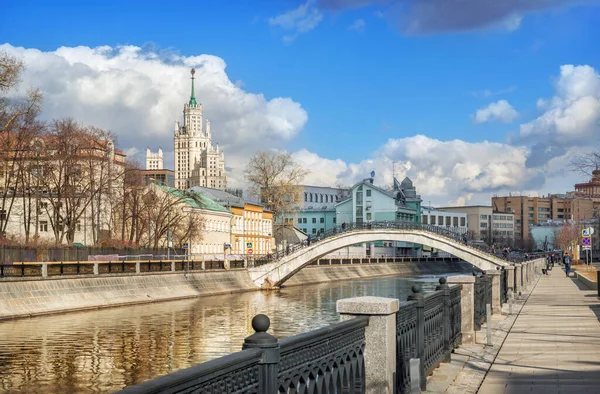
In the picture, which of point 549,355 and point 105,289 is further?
point 105,289

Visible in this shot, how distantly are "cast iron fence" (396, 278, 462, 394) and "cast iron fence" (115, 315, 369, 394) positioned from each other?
148 cm

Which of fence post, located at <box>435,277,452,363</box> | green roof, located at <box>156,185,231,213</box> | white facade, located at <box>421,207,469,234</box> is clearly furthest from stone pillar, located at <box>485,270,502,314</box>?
white facade, located at <box>421,207,469,234</box>

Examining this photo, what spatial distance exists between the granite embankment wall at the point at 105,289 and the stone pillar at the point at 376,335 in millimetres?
28304

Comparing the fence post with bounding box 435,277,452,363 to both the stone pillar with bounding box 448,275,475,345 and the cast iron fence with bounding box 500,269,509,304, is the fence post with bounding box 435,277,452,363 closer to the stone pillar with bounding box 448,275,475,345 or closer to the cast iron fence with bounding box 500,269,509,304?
the stone pillar with bounding box 448,275,475,345

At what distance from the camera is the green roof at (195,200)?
3130 inches

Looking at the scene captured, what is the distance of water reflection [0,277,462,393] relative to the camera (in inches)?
809

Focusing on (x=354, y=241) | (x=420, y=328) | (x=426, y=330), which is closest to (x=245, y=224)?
(x=354, y=241)

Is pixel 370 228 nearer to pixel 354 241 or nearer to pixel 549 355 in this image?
pixel 354 241

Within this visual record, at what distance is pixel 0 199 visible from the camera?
68.9 meters

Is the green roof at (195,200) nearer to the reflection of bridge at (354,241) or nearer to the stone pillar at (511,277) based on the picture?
the reflection of bridge at (354,241)

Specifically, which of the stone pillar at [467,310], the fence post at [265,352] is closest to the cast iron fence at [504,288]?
the stone pillar at [467,310]

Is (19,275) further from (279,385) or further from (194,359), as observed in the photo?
(279,385)

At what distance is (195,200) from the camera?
77.4 m

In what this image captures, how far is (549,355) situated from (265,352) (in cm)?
1069
